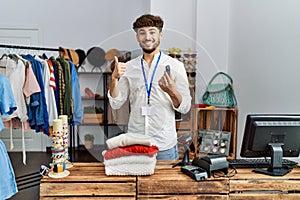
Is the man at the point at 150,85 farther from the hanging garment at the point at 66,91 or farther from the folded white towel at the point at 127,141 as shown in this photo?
the hanging garment at the point at 66,91

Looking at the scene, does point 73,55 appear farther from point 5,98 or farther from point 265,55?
point 265,55

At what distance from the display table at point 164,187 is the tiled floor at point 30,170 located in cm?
110

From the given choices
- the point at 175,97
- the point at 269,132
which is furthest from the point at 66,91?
the point at 269,132

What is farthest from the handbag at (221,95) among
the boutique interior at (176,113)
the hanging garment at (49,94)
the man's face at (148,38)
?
the hanging garment at (49,94)

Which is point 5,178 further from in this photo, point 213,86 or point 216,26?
point 216,26

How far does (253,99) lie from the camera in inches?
89.9

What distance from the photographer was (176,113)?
1257 millimetres

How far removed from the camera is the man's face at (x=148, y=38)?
114 centimetres

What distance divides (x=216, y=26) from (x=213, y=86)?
95cm

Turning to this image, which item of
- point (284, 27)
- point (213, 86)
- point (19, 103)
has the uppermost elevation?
point (284, 27)

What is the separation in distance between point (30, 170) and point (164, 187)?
8.44 ft

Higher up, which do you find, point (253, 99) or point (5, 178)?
point (253, 99)

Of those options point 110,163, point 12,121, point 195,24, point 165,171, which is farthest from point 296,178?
point 12,121

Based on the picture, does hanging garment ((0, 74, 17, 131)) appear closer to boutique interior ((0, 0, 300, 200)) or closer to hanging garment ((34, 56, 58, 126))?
boutique interior ((0, 0, 300, 200))
